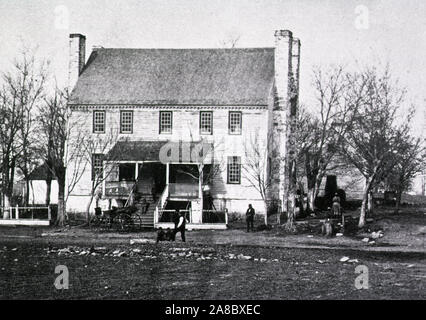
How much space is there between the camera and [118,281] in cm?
1591

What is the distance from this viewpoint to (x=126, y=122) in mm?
40500

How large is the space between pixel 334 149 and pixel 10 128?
19995 mm

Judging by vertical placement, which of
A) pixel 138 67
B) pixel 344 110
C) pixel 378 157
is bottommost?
pixel 378 157

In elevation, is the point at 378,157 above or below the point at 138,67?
below

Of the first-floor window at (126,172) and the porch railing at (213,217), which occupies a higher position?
the first-floor window at (126,172)

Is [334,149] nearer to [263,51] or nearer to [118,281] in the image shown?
[263,51]

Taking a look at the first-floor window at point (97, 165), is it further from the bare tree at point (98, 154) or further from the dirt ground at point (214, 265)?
the dirt ground at point (214, 265)

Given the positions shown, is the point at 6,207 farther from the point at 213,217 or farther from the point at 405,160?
the point at 405,160

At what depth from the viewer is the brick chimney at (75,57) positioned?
4216 cm

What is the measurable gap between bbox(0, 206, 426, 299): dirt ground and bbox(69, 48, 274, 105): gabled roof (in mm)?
11748

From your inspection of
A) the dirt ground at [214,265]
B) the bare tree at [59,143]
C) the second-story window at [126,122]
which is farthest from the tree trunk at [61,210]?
the second-story window at [126,122]

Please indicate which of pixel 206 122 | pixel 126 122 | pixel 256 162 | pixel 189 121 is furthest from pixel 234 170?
pixel 126 122

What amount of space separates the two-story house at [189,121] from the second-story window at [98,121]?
6 cm
